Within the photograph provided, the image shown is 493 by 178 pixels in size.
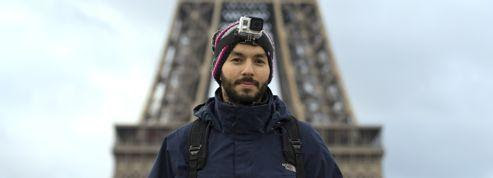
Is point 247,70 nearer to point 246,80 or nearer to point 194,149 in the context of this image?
point 246,80

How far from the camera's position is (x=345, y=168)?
115 feet

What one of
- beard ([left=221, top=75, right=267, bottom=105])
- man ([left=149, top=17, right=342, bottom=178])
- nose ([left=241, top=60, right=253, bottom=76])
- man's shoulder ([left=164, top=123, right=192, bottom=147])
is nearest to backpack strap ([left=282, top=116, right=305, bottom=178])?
man ([left=149, top=17, right=342, bottom=178])

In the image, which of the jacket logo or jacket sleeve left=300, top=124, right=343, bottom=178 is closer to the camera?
the jacket logo

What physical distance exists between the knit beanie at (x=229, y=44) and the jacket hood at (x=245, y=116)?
0.17m

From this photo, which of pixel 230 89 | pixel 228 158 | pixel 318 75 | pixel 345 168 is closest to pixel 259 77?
pixel 230 89

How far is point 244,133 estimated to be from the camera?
131 inches

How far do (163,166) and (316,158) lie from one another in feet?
2.45

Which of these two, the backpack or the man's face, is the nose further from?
the backpack

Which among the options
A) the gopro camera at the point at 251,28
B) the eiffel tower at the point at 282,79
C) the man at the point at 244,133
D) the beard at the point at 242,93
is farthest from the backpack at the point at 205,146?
the eiffel tower at the point at 282,79

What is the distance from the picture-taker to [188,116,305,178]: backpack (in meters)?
3.26

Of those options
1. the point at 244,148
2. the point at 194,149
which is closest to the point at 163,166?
the point at 194,149

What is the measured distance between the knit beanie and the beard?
96 millimetres

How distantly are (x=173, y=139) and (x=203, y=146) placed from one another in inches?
8.8

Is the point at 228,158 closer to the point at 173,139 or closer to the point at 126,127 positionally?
the point at 173,139
